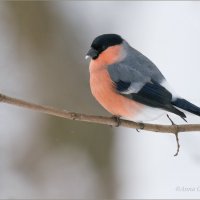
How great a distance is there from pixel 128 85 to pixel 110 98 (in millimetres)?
88

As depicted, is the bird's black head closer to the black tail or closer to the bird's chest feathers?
the bird's chest feathers

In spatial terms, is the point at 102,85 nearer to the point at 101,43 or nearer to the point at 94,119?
the point at 101,43

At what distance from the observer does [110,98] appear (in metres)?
2.31

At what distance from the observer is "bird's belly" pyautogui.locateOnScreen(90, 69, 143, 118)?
228 centimetres

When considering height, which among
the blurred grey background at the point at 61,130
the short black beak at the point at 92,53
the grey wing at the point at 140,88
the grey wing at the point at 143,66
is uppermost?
the short black beak at the point at 92,53

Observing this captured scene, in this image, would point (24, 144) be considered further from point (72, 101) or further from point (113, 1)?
point (113, 1)

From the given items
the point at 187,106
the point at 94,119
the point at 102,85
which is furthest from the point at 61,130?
the point at 94,119

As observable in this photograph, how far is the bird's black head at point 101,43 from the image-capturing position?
7.66ft

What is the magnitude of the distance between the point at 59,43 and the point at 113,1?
2.68 ft

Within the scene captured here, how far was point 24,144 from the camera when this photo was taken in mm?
3510

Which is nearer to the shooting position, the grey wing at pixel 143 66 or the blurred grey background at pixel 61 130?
the grey wing at pixel 143 66

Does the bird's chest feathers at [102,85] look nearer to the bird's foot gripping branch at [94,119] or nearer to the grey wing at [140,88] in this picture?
the grey wing at [140,88]

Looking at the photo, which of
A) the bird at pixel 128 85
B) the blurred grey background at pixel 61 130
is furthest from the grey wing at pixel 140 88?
the blurred grey background at pixel 61 130

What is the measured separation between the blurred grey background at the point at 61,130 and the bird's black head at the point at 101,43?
96cm
